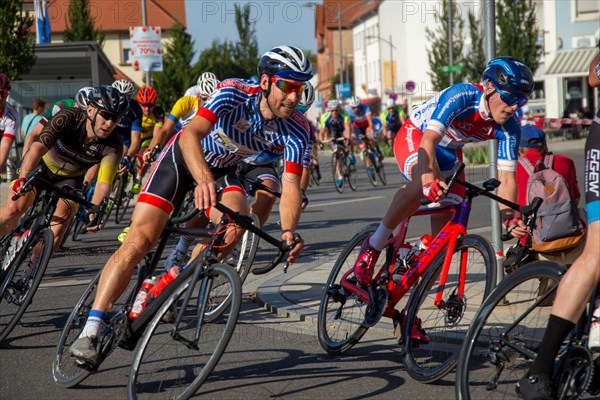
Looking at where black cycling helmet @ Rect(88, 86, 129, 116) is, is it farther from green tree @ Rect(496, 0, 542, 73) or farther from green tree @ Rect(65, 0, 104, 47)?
green tree @ Rect(65, 0, 104, 47)

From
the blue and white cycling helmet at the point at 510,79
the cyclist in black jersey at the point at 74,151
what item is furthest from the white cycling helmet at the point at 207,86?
the blue and white cycling helmet at the point at 510,79

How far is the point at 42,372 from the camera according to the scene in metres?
5.82

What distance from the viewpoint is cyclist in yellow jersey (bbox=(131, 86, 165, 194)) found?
48.6 feet

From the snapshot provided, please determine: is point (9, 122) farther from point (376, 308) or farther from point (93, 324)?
point (376, 308)

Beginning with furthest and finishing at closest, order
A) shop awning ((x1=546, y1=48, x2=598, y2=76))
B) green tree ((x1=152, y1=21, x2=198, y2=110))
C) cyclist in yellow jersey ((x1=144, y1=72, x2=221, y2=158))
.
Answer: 1. green tree ((x1=152, y1=21, x2=198, y2=110))
2. shop awning ((x1=546, y1=48, x2=598, y2=76))
3. cyclist in yellow jersey ((x1=144, y1=72, x2=221, y2=158))

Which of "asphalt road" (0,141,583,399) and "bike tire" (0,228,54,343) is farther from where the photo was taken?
"bike tire" (0,228,54,343)

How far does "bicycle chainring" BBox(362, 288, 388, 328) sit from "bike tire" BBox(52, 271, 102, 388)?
170 centimetres

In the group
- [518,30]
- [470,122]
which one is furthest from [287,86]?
[518,30]

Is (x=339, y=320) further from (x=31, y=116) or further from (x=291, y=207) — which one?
(x=31, y=116)

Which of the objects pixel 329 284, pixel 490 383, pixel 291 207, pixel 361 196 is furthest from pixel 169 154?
pixel 361 196

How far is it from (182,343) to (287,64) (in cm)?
172

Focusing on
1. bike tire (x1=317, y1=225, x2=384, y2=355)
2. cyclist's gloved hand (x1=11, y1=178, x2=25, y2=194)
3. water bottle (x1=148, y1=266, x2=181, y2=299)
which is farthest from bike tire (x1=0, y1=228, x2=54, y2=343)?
bike tire (x1=317, y1=225, x2=384, y2=355)

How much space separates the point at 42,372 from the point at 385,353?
2.19 m

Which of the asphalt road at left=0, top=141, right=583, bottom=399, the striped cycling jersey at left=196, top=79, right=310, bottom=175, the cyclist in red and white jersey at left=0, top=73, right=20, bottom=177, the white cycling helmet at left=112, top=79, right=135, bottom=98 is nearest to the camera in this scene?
the asphalt road at left=0, top=141, right=583, bottom=399
